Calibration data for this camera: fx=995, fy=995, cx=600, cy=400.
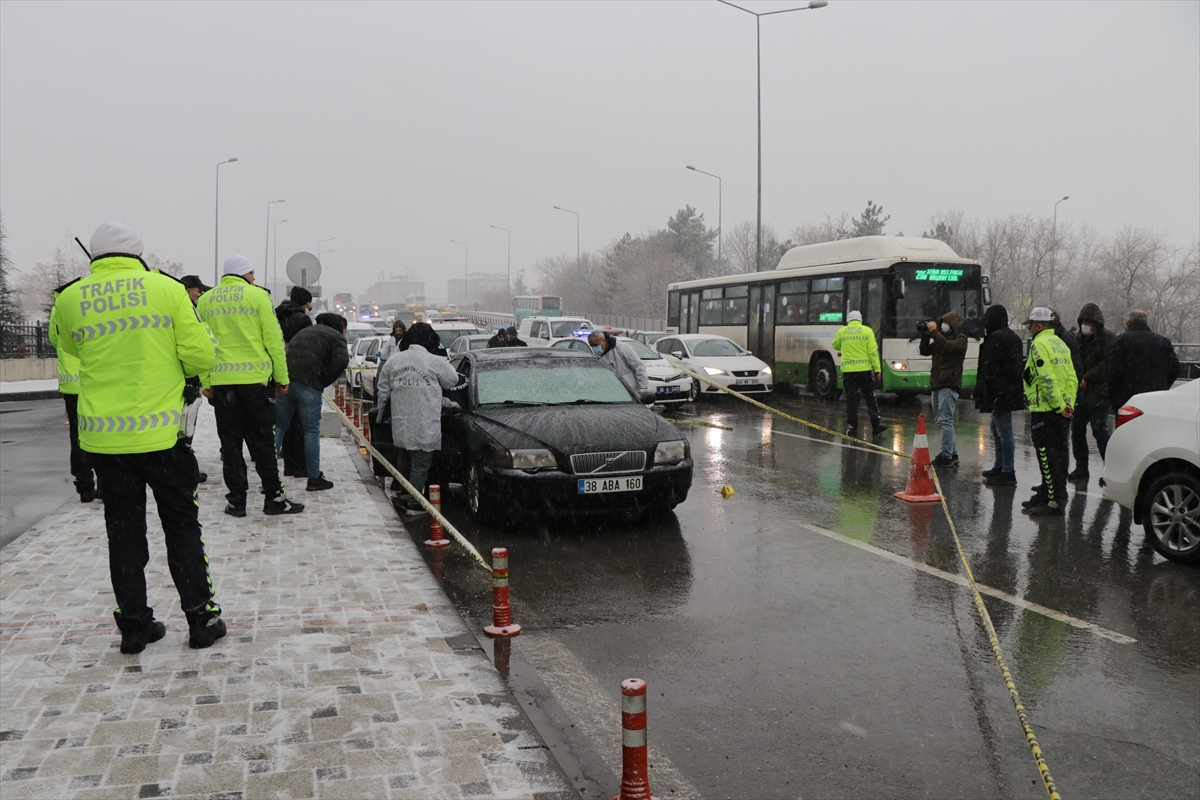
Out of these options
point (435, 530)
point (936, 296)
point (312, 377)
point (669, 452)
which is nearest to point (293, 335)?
point (312, 377)

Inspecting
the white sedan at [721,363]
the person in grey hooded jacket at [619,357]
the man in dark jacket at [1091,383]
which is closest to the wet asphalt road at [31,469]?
the person in grey hooded jacket at [619,357]

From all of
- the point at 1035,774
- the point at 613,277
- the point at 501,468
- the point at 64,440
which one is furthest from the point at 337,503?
the point at 613,277

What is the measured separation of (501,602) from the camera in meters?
5.57

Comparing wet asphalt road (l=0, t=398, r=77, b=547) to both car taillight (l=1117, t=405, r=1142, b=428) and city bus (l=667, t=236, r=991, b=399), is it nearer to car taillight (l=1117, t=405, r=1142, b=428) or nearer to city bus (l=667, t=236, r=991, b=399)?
car taillight (l=1117, t=405, r=1142, b=428)

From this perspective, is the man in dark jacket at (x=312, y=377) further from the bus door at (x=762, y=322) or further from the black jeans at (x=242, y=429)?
the bus door at (x=762, y=322)

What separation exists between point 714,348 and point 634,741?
19.3m

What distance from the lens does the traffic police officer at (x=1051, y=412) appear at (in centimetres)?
895

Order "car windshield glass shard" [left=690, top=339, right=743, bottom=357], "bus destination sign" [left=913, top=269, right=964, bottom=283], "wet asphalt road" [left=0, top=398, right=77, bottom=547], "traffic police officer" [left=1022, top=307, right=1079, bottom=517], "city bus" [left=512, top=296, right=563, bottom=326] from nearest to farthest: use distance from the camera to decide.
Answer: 1. "traffic police officer" [left=1022, top=307, right=1079, bottom=517]
2. "wet asphalt road" [left=0, top=398, right=77, bottom=547]
3. "bus destination sign" [left=913, top=269, right=964, bottom=283]
4. "car windshield glass shard" [left=690, top=339, right=743, bottom=357]
5. "city bus" [left=512, top=296, right=563, bottom=326]

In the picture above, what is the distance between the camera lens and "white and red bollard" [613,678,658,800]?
10.3 feet

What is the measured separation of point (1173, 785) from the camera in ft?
12.3

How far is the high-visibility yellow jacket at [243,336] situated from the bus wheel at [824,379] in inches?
588

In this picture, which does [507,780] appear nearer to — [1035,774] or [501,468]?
[1035,774]

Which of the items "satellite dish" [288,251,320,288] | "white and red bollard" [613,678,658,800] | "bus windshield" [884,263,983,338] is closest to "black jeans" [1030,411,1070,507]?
"white and red bollard" [613,678,658,800]

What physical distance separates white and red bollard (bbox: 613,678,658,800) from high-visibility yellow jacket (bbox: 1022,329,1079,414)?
7001mm
